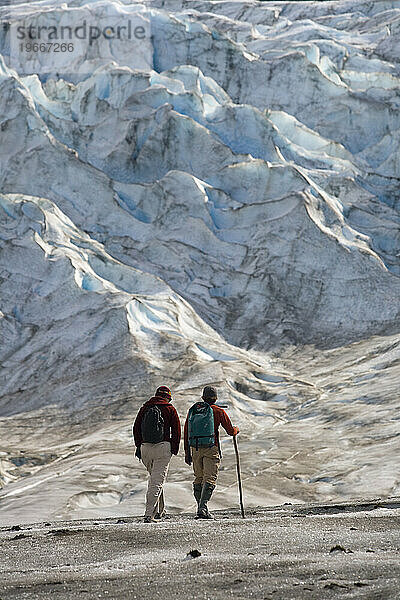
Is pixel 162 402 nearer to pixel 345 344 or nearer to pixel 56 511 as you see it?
pixel 56 511

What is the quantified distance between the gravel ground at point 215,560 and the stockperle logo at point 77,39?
6363 cm

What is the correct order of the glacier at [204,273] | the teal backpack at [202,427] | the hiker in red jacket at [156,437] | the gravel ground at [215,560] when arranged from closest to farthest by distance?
the gravel ground at [215,560], the teal backpack at [202,427], the hiker in red jacket at [156,437], the glacier at [204,273]

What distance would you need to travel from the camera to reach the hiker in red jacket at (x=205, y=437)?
34.3 feet

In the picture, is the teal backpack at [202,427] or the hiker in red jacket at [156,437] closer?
the teal backpack at [202,427]

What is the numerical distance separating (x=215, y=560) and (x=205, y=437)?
353cm

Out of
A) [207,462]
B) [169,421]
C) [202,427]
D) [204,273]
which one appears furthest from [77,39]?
[207,462]

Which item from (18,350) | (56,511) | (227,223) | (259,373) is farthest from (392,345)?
(56,511)

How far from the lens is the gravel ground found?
5922mm

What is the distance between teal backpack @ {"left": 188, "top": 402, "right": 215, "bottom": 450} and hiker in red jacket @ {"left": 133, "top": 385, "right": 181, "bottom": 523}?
0.66 ft

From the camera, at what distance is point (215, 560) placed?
22.8 feet

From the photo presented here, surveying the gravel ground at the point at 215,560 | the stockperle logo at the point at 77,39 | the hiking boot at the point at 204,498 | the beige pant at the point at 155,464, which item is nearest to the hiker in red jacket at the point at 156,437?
the beige pant at the point at 155,464

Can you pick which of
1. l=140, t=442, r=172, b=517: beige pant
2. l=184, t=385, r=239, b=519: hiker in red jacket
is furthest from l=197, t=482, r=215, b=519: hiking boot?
l=140, t=442, r=172, b=517: beige pant

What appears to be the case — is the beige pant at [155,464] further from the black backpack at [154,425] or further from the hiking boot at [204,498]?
the hiking boot at [204,498]

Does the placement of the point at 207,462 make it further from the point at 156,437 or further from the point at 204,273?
the point at 204,273
